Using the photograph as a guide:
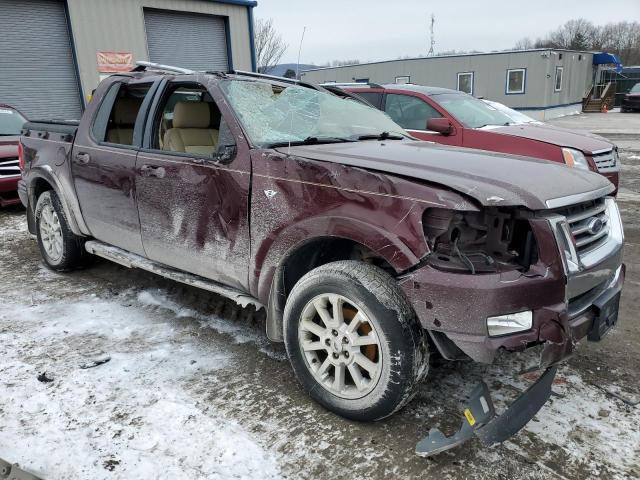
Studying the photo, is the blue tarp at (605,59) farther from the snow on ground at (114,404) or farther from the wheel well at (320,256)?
the snow on ground at (114,404)

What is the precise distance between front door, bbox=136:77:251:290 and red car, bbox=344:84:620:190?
323cm

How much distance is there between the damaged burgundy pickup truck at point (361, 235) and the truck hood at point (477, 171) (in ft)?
0.04

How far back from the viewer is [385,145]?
127 inches

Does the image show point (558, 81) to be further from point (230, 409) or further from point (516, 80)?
point (230, 409)

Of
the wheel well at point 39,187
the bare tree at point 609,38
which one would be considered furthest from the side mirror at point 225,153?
the bare tree at point 609,38

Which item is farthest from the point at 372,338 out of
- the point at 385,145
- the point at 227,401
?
the point at 385,145

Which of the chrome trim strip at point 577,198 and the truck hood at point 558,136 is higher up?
the chrome trim strip at point 577,198

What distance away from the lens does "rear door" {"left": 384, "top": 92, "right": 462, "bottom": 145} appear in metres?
6.94

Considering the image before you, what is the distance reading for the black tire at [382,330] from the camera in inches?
92.7

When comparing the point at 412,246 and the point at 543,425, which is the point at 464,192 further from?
the point at 543,425

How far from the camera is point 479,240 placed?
234 centimetres

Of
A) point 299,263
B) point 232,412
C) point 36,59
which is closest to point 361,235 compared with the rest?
point 299,263

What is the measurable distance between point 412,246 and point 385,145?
44.2 inches

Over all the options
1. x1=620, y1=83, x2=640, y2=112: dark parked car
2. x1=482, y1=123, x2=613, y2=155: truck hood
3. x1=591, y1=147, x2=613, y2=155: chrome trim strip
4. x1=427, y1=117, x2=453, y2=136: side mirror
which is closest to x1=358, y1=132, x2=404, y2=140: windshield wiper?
x1=427, y1=117, x2=453, y2=136: side mirror
